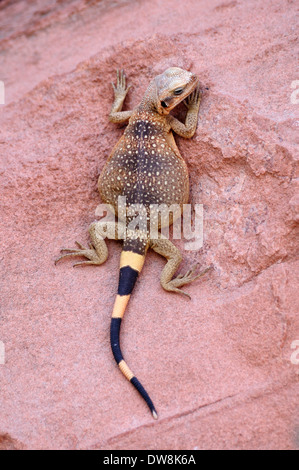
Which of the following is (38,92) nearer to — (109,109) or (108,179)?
(109,109)

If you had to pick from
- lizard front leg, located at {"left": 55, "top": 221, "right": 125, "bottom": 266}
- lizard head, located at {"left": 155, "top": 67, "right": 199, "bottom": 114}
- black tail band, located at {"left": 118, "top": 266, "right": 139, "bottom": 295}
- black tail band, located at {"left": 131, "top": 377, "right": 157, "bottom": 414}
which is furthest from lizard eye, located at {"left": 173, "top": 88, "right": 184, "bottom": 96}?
black tail band, located at {"left": 131, "top": 377, "right": 157, "bottom": 414}

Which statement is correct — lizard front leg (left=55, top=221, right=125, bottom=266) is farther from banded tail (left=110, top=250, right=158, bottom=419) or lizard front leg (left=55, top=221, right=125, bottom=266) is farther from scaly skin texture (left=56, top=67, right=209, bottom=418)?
banded tail (left=110, top=250, right=158, bottom=419)

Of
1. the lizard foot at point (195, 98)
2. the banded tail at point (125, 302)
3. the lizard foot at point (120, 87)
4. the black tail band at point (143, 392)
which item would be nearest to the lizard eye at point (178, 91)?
the lizard foot at point (195, 98)

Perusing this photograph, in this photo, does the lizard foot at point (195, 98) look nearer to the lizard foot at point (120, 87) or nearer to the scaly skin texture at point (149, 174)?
the scaly skin texture at point (149, 174)

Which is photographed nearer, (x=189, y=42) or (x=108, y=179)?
(x=108, y=179)

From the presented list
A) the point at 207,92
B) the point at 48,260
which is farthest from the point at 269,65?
the point at 48,260

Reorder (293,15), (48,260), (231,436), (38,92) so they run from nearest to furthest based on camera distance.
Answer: (231,436) < (48,260) < (293,15) < (38,92)
